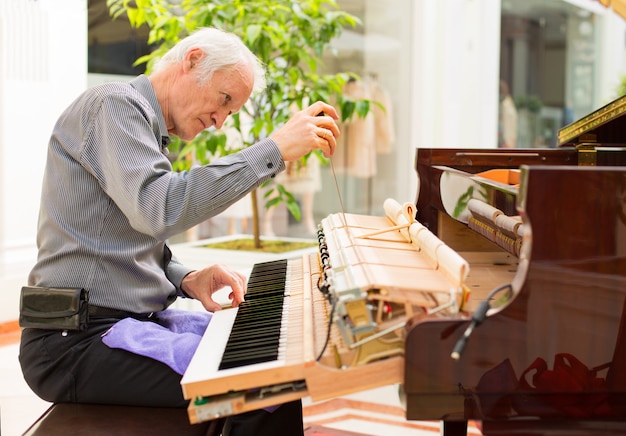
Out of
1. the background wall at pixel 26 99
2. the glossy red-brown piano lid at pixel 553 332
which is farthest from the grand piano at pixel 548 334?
the background wall at pixel 26 99

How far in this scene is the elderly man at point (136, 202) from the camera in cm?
167

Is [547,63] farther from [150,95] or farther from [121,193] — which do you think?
[121,193]

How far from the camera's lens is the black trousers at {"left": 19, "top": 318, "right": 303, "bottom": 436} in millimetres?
1665

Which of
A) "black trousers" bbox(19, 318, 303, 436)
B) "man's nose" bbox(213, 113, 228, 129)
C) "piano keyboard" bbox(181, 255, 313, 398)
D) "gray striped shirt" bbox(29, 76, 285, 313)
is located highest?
"man's nose" bbox(213, 113, 228, 129)

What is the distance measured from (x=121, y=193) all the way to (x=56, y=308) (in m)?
0.33

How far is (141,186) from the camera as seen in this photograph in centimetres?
165

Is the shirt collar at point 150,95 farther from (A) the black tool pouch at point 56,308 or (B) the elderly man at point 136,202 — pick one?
(A) the black tool pouch at point 56,308

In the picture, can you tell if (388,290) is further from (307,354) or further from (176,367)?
(176,367)

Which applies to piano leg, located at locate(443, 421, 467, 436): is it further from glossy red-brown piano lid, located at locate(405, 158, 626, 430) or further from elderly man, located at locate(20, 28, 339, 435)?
glossy red-brown piano lid, located at locate(405, 158, 626, 430)

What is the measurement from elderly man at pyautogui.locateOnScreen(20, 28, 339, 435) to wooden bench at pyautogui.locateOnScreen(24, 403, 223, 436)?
2cm

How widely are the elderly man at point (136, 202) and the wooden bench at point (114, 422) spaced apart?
25 mm

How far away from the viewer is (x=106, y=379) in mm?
1725

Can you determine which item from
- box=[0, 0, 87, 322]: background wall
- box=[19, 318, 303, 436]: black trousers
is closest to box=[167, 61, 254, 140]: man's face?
box=[19, 318, 303, 436]: black trousers

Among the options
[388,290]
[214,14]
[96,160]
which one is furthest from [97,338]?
[214,14]
